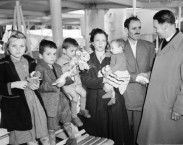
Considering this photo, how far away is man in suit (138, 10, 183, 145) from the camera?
81.0 inches

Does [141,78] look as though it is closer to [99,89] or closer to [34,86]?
[99,89]

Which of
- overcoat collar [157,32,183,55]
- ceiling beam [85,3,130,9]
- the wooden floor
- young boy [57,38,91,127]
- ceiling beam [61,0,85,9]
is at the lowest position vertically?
the wooden floor

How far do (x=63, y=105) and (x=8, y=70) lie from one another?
73 centimetres

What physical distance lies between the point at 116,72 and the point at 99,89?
0.28 meters

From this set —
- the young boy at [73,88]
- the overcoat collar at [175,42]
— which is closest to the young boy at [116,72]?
the young boy at [73,88]

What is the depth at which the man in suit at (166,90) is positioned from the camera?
2.06m

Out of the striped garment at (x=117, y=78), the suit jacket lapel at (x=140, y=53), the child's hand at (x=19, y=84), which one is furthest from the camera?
the suit jacket lapel at (x=140, y=53)

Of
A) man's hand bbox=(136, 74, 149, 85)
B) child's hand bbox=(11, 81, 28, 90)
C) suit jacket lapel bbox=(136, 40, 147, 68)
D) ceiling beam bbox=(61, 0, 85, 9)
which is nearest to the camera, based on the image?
child's hand bbox=(11, 81, 28, 90)

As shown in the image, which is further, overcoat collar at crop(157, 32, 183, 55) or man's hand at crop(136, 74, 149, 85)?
man's hand at crop(136, 74, 149, 85)

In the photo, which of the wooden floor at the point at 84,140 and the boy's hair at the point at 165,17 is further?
the wooden floor at the point at 84,140

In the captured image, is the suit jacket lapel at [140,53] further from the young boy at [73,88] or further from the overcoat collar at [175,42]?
the young boy at [73,88]

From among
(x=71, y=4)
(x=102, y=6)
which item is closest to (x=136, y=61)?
(x=71, y=4)

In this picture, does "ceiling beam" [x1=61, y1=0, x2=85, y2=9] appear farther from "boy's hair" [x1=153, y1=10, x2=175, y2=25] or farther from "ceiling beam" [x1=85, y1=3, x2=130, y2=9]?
"boy's hair" [x1=153, y1=10, x2=175, y2=25]

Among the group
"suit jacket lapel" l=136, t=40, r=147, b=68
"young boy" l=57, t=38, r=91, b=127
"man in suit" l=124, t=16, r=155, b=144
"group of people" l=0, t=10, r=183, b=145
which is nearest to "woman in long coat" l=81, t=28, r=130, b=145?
"group of people" l=0, t=10, r=183, b=145
